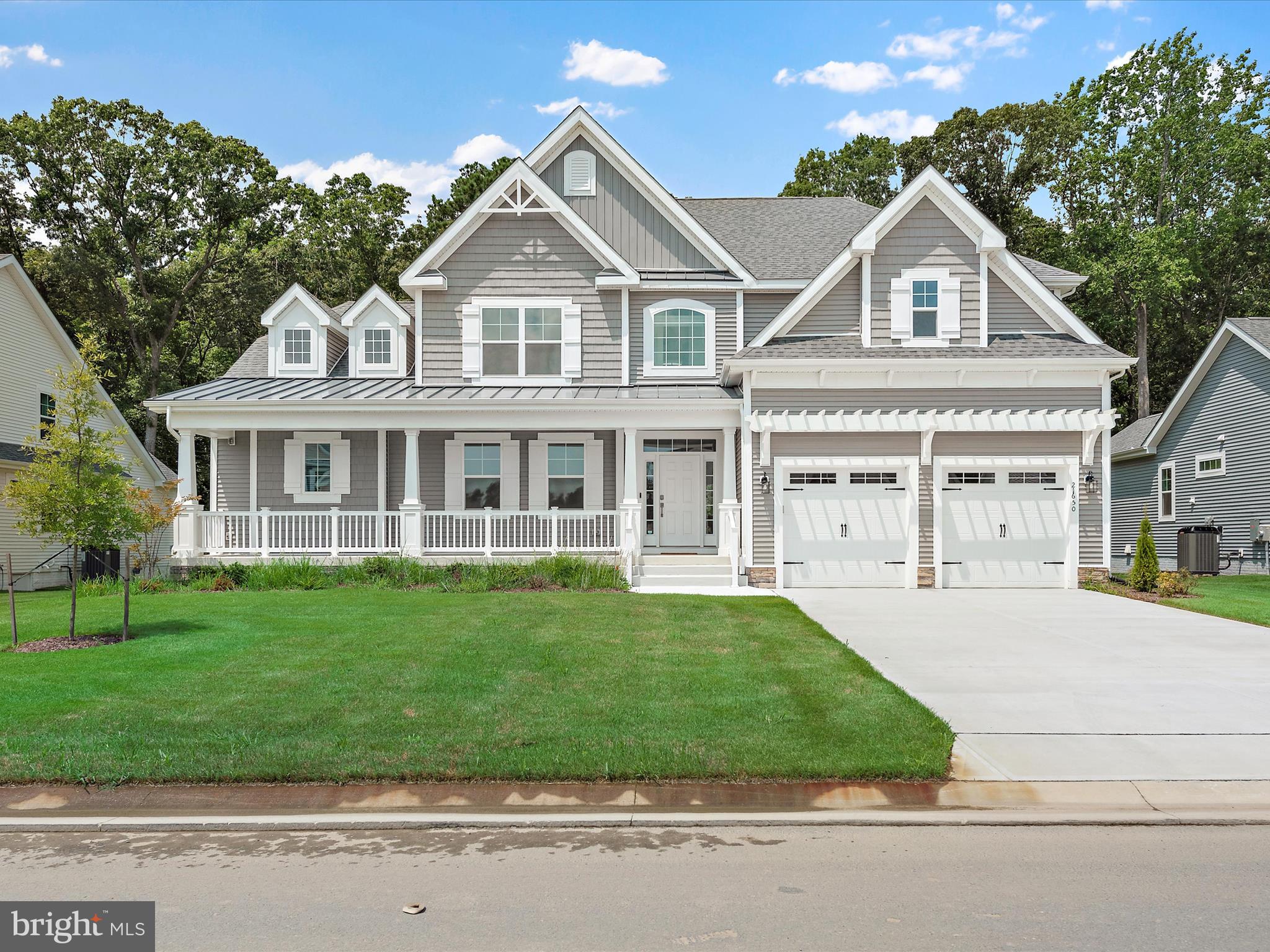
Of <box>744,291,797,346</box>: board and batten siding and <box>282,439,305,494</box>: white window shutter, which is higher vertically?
<box>744,291,797,346</box>: board and batten siding

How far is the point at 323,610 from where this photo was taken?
44.0 feet

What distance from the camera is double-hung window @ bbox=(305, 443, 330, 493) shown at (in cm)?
2066

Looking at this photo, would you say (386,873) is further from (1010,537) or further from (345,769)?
(1010,537)

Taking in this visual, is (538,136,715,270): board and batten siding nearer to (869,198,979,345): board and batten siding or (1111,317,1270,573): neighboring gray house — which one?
(869,198,979,345): board and batten siding

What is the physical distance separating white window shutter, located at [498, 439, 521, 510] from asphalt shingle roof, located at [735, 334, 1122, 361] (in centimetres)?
557

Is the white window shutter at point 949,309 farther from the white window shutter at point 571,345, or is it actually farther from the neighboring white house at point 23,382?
the neighboring white house at point 23,382

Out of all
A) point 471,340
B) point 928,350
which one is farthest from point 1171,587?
point 471,340

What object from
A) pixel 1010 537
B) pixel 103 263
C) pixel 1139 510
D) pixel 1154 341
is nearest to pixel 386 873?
pixel 1010 537

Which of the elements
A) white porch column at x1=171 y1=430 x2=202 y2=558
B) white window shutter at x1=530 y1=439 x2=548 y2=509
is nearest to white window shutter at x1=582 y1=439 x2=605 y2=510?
white window shutter at x1=530 y1=439 x2=548 y2=509

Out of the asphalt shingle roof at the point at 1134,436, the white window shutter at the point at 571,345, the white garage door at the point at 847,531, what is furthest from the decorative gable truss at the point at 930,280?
the asphalt shingle roof at the point at 1134,436

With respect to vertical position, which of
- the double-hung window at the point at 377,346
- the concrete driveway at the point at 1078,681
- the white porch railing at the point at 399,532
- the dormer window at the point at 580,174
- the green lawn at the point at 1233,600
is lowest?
the green lawn at the point at 1233,600

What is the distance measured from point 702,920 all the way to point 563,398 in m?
14.7

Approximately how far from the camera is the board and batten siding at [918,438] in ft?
59.0

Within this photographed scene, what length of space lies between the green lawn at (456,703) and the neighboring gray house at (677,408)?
5909 millimetres
